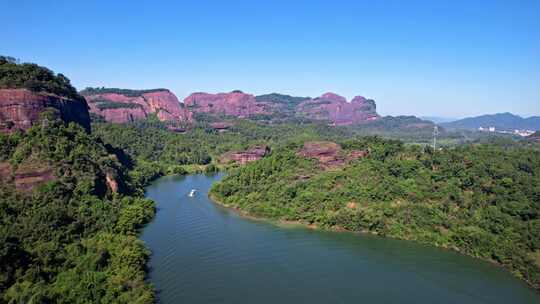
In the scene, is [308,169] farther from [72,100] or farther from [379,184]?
[72,100]

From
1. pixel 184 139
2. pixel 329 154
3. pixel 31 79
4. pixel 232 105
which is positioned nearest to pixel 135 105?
pixel 184 139

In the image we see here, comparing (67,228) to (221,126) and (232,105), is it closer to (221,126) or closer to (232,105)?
(221,126)

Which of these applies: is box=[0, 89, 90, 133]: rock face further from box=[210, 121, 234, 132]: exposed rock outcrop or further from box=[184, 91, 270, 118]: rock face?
box=[184, 91, 270, 118]: rock face

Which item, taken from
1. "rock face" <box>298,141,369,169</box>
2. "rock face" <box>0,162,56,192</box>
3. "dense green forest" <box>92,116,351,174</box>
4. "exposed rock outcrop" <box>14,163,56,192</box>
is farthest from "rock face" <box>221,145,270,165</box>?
"rock face" <box>0,162,56,192</box>

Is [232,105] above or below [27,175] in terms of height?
above

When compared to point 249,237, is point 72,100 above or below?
above

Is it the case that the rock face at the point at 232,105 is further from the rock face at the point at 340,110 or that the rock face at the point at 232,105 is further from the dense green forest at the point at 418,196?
the dense green forest at the point at 418,196

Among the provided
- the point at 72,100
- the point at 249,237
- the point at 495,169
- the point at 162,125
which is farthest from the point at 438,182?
the point at 162,125
